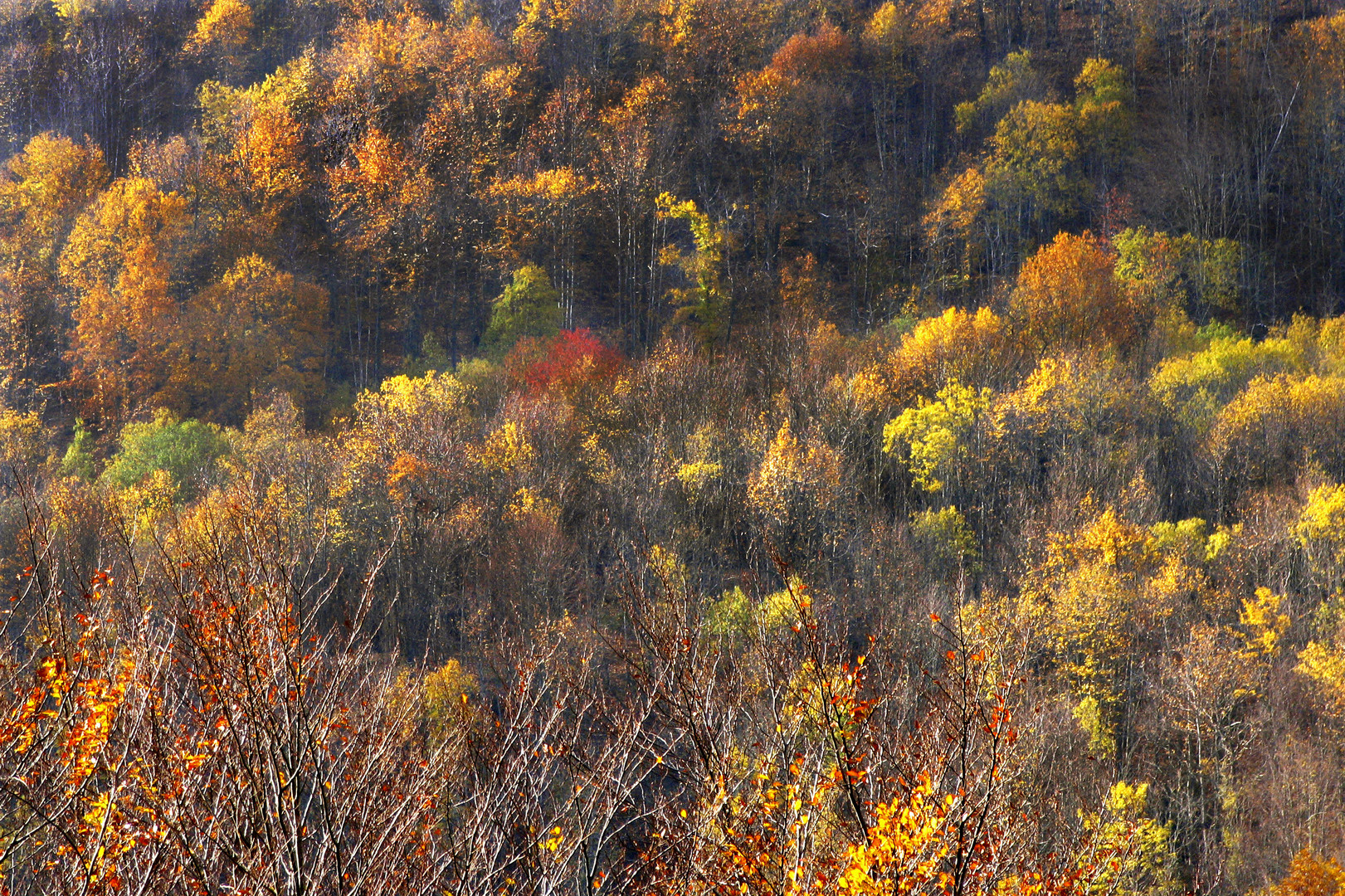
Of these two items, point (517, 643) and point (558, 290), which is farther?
point (558, 290)

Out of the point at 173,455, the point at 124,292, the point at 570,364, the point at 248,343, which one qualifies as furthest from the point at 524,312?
the point at 124,292

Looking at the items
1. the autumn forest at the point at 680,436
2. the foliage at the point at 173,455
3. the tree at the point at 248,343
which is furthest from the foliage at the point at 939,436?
the tree at the point at 248,343

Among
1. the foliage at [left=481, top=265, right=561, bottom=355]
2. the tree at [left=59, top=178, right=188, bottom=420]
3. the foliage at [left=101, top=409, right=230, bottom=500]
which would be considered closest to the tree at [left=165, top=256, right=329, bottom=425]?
the tree at [left=59, top=178, right=188, bottom=420]

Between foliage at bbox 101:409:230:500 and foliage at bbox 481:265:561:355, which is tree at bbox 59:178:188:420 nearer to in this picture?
foliage at bbox 101:409:230:500

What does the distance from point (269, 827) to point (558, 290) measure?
60.9m

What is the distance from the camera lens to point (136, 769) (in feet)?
25.9

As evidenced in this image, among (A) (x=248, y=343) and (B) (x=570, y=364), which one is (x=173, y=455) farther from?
(B) (x=570, y=364)

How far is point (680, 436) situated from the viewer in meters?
46.8

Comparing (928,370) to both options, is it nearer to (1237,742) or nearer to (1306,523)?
(1306,523)

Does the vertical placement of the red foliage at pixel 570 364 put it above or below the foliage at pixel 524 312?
below

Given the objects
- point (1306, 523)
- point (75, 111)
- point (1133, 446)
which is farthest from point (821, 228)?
point (75, 111)

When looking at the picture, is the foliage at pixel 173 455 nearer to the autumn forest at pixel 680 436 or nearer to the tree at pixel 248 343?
the autumn forest at pixel 680 436

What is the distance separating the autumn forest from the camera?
925 cm

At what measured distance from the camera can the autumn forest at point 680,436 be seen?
9250 mm
